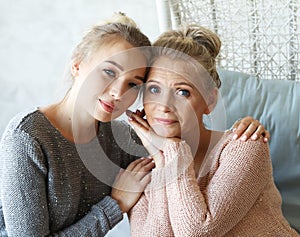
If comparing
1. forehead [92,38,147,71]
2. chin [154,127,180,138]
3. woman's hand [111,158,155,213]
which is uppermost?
forehead [92,38,147,71]

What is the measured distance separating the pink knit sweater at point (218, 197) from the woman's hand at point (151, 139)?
21 millimetres

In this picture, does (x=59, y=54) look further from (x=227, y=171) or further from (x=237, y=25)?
(x=227, y=171)

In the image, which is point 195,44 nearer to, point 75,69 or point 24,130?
point 75,69

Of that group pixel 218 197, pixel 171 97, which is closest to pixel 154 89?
pixel 171 97

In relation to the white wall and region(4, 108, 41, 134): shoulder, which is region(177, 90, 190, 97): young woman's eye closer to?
region(4, 108, 41, 134): shoulder

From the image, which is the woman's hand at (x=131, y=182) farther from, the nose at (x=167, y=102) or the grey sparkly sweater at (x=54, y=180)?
the nose at (x=167, y=102)

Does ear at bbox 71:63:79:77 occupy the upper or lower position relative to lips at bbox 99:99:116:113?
upper

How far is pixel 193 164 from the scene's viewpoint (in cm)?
123

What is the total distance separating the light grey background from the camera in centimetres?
190

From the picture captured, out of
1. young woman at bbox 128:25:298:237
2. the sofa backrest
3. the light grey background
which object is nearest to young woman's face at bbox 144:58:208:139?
young woman at bbox 128:25:298:237

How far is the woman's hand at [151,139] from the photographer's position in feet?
3.95

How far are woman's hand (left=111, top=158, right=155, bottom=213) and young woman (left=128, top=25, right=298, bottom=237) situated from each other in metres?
0.02

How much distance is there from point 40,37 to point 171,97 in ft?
3.07

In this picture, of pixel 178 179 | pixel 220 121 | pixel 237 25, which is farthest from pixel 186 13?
pixel 178 179
